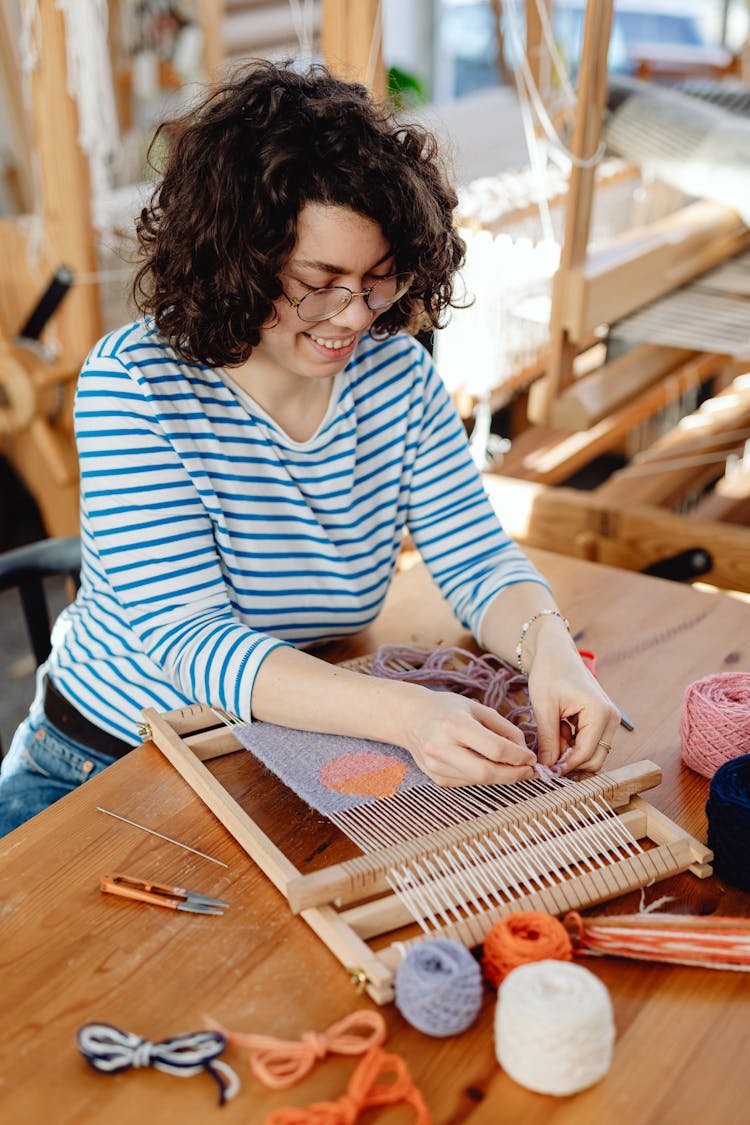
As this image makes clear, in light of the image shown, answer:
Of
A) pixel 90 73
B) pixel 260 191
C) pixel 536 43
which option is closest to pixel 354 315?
pixel 260 191

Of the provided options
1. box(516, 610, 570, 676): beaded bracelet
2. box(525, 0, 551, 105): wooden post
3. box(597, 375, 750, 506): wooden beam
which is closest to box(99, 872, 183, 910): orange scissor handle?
box(516, 610, 570, 676): beaded bracelet

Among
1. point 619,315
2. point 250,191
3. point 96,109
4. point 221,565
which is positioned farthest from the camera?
point 96,109

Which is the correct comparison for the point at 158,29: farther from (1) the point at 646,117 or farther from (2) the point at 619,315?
(2) the point at 619,315

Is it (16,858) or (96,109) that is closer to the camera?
(16,858)

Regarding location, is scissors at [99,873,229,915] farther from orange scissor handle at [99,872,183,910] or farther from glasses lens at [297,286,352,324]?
glasses lens at [297,286,352,324]

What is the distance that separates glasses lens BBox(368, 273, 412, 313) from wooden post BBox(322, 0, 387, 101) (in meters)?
0.78

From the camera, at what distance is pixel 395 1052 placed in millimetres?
807

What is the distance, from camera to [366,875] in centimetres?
92

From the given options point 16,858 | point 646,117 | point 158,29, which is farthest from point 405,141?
point 158,29

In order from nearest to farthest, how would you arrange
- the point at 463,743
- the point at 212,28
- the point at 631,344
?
the point at 463,743
the point at 631,344
the point at 212,28

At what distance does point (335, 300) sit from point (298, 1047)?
73 cm

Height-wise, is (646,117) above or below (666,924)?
above

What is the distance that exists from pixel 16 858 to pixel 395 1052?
1.29 feet

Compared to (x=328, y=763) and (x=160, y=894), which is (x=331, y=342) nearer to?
(x=328, y=763)
